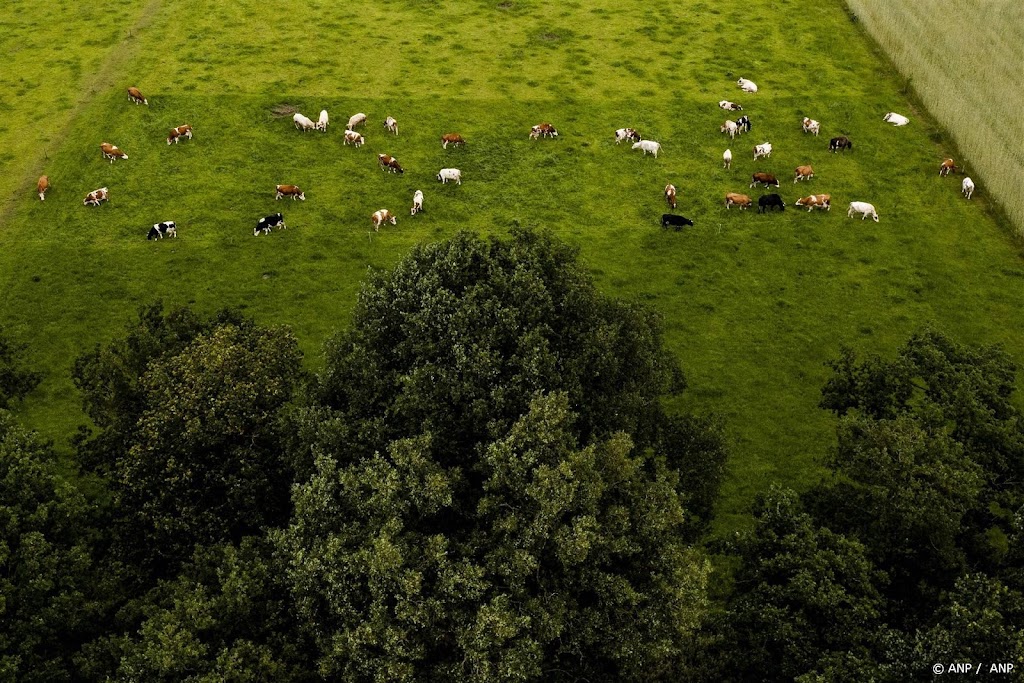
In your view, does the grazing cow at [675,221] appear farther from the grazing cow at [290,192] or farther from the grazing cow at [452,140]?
the grazing cow at [290,192]

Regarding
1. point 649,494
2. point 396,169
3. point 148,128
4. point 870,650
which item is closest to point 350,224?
point 396,169

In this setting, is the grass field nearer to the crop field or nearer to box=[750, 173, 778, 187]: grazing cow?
the crop field

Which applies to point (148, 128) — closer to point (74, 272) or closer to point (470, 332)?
point (74, 272)

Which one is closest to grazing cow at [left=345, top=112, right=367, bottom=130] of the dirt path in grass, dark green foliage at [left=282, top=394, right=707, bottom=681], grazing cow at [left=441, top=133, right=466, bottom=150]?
grazing cow at [left=441, top=133, right=466, bottom=150]

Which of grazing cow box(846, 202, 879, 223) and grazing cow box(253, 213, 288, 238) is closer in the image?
grazing cow box(253, 213, 288, 238)

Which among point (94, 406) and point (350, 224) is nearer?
point (94, 406)

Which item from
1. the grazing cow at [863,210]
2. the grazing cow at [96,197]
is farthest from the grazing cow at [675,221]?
the grazing cow at [96,197]

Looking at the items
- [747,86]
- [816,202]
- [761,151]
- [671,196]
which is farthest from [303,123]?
[816,202]
